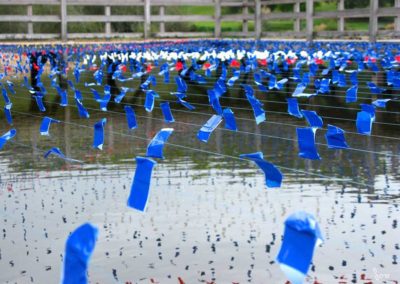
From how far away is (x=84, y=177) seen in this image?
10383 millimetres

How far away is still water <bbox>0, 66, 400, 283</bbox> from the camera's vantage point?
7.01m

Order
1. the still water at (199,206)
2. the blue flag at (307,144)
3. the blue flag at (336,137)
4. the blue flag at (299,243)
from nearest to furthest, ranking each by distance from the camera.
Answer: the blue flag at (299,243) → the still water at (199,206) → the blue flag at (307,144) → the blue flag at (336,137)

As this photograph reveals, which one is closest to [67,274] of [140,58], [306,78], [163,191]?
[163,191]

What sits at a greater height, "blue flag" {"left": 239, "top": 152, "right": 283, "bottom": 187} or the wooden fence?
the wooden fence

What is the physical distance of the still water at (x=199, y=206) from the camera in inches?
276

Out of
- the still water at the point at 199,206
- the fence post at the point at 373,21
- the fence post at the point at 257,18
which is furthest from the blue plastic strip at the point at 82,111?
the fence post at the point at 257,18

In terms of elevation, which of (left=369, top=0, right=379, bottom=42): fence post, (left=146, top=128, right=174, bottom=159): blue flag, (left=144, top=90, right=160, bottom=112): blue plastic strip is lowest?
(left=146, top=128, right=174, bottom=159): blue flag

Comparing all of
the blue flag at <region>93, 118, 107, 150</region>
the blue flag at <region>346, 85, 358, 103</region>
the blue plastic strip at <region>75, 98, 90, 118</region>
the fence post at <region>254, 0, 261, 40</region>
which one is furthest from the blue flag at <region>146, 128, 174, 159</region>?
the fence post at <region>254, 0, 261, 40</region>

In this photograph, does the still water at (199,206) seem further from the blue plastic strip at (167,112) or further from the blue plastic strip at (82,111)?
the blue plastic strip at (82,111)

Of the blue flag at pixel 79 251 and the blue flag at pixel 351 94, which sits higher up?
the blue flag at pixel 351 94

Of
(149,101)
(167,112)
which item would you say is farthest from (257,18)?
(167,112)

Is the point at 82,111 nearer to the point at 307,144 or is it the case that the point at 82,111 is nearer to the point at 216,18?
the point at 307,144

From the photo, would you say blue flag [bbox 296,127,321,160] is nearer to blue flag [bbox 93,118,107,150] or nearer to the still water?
A: the still water

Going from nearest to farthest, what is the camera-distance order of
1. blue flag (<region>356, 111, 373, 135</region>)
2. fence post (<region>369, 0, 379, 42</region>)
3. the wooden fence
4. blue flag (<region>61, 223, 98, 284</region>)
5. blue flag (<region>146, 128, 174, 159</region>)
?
blue flag (<region>61, 223, 98, 284</region>) → blue flag (<region>146, 128, 174, 159</region>) → blue flag (<region>356, 111, 373, 135</region>) → fence post (<region>369, 0, 379, 42</region>) → the wooden fence
